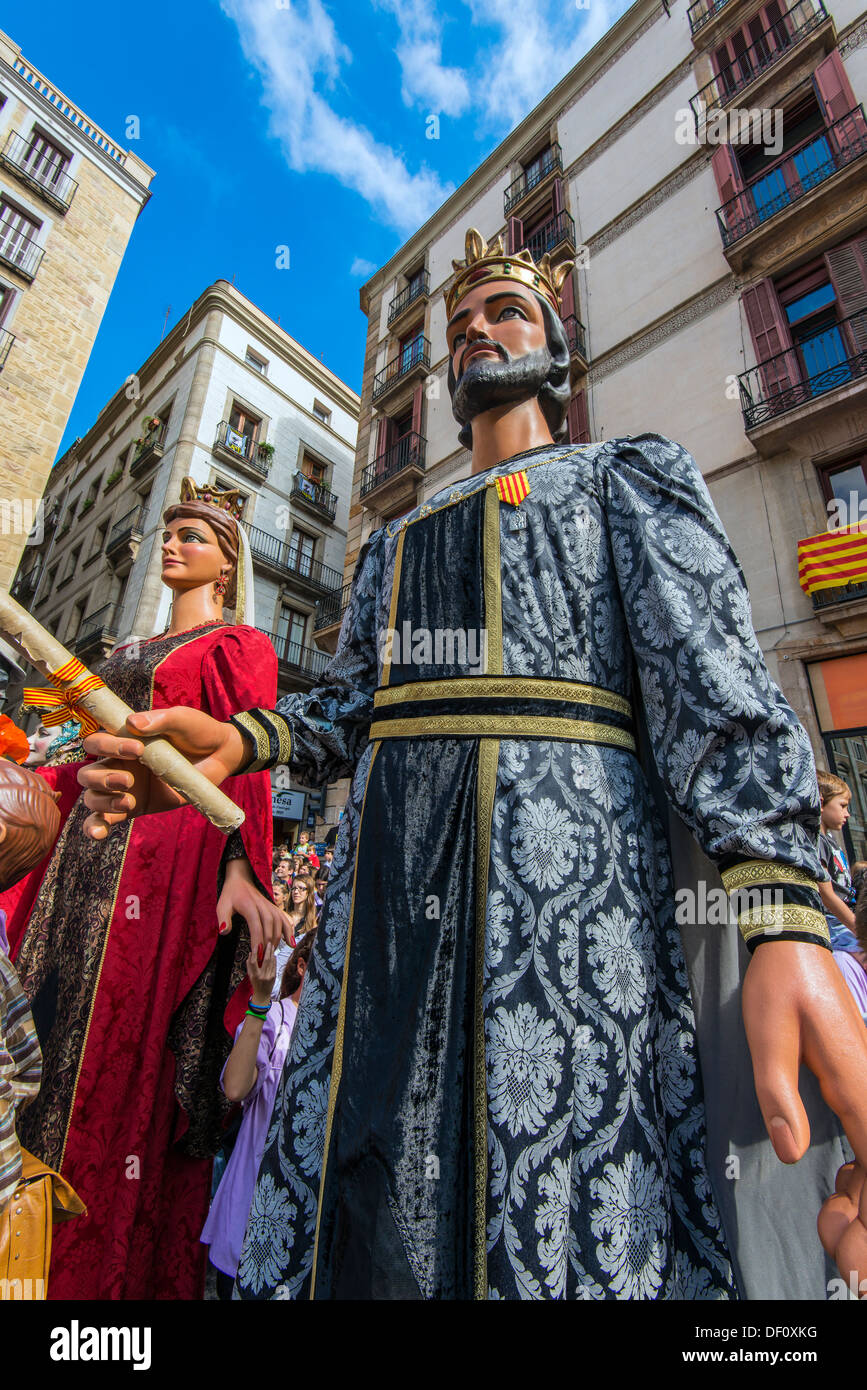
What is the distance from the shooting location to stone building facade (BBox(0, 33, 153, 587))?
13867 mm

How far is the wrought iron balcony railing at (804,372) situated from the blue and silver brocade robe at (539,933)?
9.98 meters

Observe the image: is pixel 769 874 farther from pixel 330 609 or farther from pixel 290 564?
pixel 290 564

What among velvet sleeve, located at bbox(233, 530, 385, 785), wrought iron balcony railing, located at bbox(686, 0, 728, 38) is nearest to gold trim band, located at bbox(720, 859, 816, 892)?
velvet sleeve, located at bbox(233, 530, 385, 785)

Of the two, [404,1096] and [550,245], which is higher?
[550,245]

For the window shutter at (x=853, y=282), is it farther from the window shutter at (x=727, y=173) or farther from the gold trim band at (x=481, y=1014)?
the gold trim band at (x=481, y=1014)

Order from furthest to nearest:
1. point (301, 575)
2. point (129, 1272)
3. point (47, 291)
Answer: point (301, 575) → point (47, 291) → point (129, 1272)

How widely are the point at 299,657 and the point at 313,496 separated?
591 cm

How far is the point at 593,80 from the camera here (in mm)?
14531

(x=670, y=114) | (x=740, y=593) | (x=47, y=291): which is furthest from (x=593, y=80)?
(x=740, y=593)

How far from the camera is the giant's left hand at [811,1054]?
0.80 m

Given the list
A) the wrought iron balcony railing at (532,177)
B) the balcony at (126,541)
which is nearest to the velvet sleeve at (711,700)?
the wrought iron balcony railing at (532,177)

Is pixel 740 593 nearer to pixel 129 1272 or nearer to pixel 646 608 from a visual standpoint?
pixel 646 608

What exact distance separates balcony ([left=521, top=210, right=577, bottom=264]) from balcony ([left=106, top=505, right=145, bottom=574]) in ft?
42.0

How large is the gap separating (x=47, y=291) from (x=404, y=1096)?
19508 millimetres
